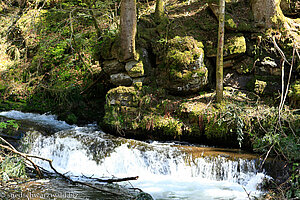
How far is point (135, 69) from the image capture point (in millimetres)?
8188

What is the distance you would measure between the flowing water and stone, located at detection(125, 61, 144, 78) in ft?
6.41

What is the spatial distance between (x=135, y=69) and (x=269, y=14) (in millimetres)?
4263

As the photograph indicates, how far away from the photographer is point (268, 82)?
7879mm

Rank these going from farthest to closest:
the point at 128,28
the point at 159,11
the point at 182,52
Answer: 1. the point at 159,11
2. the point at 128,28
3. the point at 182,52

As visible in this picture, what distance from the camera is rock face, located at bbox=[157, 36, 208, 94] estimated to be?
777 centimetres

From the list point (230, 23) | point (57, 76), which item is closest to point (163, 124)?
point (230, 23)

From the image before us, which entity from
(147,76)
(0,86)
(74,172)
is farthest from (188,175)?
(0,86)

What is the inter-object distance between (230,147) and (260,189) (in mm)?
1650

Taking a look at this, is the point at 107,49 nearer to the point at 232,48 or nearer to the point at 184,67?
the point at 184,67

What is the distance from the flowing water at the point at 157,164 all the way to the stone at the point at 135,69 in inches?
76.9

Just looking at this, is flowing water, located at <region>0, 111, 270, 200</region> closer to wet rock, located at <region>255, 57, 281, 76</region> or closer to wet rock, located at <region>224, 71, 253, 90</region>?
wet rock, located at <region>224, 71, 253, 90</region>

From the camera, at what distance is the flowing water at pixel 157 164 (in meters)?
5.56

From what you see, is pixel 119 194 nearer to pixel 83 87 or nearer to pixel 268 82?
pixel 268 82

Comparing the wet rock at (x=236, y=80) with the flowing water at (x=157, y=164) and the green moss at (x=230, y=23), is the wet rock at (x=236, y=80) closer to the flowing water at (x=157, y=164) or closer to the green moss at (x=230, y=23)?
the green moss at (x=230, y=23)
